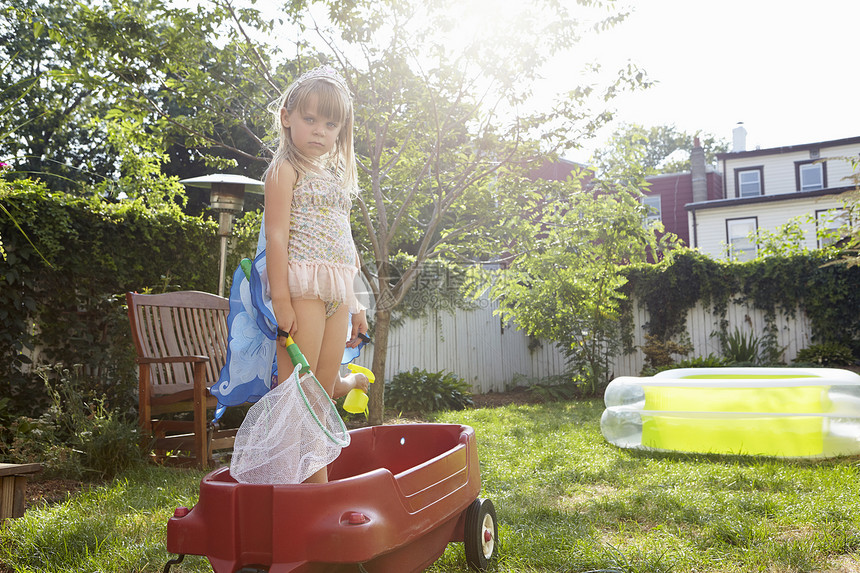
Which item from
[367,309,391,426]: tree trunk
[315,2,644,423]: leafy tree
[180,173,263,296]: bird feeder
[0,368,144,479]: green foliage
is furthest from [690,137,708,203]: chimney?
[0,368,144,479]: green foliage

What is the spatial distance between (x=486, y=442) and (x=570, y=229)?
2776 mm

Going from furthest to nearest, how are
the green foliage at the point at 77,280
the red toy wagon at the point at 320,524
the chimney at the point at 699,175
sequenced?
the chimney at the point at 699,175, the green foliage at the point at 77,280, the red toy wagon at the point at 320,524

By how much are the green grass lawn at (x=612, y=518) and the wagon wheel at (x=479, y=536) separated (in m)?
0.07

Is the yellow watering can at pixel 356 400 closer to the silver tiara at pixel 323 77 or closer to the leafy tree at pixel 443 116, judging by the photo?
the silver tiara at pixel 323 77

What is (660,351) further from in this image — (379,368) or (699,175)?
(699,175)

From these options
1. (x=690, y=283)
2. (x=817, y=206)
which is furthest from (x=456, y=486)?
(x=817, y=206)

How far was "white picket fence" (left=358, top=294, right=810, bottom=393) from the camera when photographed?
9344 mm

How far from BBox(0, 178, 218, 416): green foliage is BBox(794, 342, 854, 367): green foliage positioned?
893 cm

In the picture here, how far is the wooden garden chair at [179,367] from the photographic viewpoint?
151 inches

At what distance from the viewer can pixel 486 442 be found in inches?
195

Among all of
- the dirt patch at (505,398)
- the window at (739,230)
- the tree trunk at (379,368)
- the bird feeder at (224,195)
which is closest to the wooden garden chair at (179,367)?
the bird feeder at (224,195)

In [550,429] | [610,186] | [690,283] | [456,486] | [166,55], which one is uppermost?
[166,55]

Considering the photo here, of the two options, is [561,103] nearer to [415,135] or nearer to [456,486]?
[415,135]

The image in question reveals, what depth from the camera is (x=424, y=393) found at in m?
7.82
